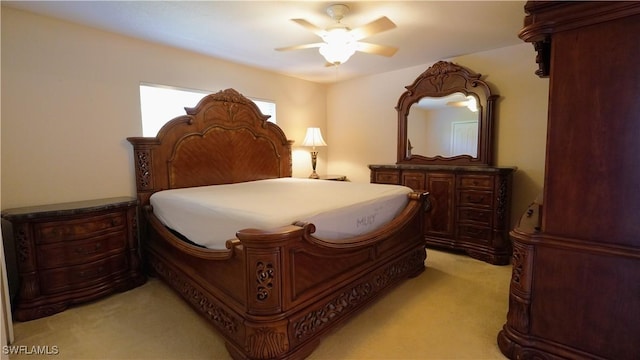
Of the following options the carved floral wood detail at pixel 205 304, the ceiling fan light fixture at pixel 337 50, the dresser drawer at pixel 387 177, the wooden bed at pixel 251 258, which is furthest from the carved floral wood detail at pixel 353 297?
the ceiling fan light fixture at pixel 337 50

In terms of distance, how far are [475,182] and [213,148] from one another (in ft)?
9.85

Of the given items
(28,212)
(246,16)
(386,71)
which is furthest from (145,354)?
(386,71)

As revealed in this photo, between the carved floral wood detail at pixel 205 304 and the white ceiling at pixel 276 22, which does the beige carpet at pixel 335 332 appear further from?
the white ceiling at pixel 276 22

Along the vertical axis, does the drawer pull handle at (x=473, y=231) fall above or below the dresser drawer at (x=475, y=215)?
below

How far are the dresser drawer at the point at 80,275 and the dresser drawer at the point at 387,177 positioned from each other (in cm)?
303

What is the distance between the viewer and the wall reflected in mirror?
372 cm

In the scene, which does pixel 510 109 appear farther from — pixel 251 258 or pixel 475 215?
pixel 251 258

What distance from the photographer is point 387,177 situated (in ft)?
13.5

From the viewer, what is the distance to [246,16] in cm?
255

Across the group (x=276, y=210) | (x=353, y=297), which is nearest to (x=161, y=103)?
(x=276, y=210)

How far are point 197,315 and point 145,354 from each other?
44 cm

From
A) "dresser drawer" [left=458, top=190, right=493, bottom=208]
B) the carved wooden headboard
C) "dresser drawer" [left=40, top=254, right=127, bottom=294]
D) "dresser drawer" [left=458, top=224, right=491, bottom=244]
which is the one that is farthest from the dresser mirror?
"dresser drawer" [left=40, top=254, right=127, bottom=294]

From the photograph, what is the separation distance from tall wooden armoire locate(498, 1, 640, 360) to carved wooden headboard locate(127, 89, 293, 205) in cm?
300

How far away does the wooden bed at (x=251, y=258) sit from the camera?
1.62 metres
